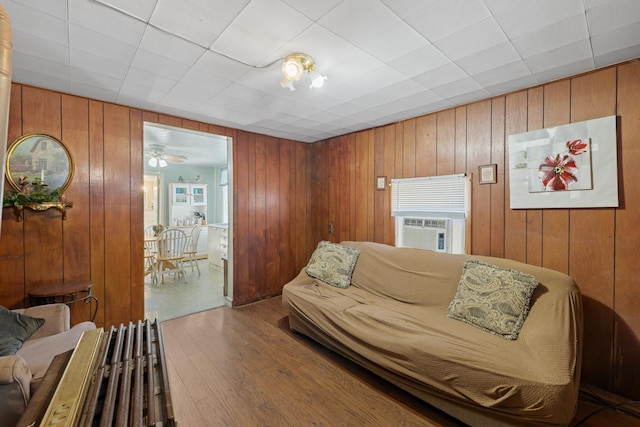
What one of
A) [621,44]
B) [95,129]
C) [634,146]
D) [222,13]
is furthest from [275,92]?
[634,146]

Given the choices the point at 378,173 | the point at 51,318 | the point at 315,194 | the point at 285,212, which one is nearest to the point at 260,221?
the point at 285,212

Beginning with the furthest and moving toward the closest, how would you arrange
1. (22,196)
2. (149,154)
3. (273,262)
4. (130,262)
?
(149,154) → (273,262) → (130,262) → (22,196)

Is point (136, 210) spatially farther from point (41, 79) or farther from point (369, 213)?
point (369, 213)

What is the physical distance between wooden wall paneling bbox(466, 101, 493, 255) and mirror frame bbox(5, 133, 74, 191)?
12.4 ft

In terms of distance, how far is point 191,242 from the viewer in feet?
16.8

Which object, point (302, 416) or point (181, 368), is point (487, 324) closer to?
point (302, 416)

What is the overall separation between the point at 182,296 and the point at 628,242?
15.8ft

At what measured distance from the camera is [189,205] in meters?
7.00

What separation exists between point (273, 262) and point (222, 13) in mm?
3146

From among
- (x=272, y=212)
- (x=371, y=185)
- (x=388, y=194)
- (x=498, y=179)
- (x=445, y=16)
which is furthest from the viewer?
(x=272, y=212)

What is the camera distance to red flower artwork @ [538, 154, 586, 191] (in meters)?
2.13

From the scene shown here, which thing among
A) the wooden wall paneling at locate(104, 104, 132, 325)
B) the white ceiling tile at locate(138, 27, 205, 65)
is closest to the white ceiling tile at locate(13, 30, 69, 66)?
the white ceiling tile at locate(138, 27, 205, 65)

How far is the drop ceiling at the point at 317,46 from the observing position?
1.41 m

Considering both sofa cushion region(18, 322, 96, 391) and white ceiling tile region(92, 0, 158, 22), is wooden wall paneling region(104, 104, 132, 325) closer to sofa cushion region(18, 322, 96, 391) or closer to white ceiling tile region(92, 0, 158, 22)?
sofa cushion region(18, 322, 96, 391)
